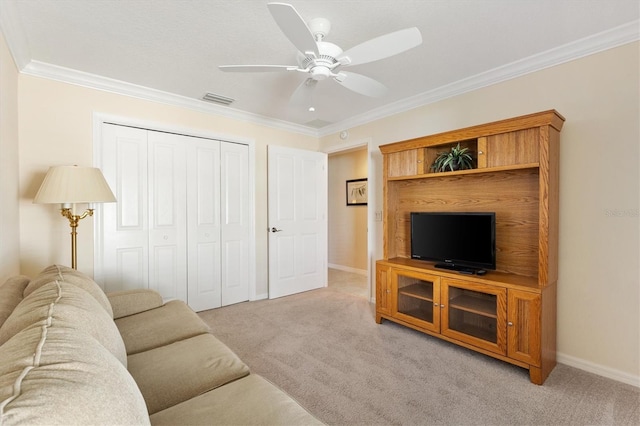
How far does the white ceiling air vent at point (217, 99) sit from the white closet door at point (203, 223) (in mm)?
464

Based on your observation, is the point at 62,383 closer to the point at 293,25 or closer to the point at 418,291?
the point at 293,25

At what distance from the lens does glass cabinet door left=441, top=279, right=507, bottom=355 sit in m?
2.28

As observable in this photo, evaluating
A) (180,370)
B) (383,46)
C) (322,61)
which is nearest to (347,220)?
(322,61)

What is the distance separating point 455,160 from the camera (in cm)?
281

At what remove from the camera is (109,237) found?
297cm

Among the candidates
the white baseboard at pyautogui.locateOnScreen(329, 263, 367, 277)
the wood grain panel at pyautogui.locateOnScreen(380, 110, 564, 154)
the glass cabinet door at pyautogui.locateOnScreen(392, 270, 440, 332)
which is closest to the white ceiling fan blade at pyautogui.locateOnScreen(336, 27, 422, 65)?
the wood grain panel at pyautogui.locateOnScreen(380, 110, 564, 154)

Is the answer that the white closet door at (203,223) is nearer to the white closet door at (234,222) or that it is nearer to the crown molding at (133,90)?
the white closet door at (234,222)

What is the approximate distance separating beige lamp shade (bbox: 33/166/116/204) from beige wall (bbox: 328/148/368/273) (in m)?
3.90

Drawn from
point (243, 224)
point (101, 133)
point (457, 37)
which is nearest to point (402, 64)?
point (457, 37)

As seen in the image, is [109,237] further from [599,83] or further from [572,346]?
[599,83]

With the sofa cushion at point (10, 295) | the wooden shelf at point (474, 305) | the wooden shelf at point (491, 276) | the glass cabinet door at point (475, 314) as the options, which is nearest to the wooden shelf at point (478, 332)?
the glass cabinet door at point (475, 314)

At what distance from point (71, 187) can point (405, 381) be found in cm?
281

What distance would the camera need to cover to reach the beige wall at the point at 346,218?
5726 millimetres

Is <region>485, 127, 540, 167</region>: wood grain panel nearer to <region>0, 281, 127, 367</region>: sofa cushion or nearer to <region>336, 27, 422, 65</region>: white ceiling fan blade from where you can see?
<region>336, 27, 422, 65</region>: white ceiling fan blade
